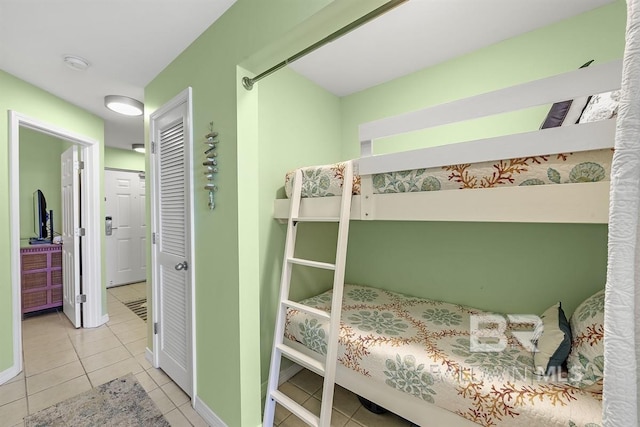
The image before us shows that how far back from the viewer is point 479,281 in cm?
187

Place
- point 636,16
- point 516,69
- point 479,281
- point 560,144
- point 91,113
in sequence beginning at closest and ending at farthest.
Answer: point 636,16
point 560,144
point 516,69
point 479,281
point 91,113

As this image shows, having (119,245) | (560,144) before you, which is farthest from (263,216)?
(119,245)

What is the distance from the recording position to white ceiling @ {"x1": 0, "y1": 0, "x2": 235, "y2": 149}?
4.50ft

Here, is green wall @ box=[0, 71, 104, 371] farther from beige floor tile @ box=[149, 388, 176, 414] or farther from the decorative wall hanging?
the decorative wall hanging

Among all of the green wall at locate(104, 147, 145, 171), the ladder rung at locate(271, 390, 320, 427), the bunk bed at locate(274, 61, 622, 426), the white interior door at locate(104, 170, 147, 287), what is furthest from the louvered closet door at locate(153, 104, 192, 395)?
the green wall at locate(104, 147, 145, 171)

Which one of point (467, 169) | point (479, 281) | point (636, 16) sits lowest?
point (479, 281)

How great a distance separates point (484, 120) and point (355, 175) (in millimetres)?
1134

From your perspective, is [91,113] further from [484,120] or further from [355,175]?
[484,120]

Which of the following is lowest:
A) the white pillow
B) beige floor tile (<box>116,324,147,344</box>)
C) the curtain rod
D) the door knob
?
beige floor tile (<box>116,324,147,344</box>)

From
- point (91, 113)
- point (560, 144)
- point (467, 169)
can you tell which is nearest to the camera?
point (560, 144)

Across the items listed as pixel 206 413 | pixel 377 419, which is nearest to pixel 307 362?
pixel 377 419

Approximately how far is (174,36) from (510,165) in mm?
2016

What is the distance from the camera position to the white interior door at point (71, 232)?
283 cm

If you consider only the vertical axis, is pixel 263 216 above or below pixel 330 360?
above
